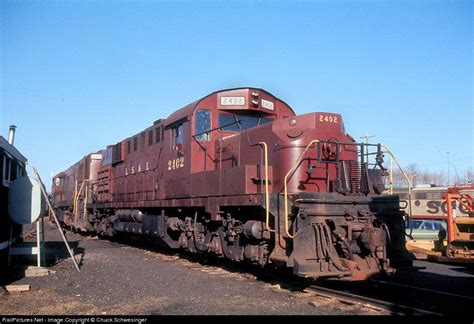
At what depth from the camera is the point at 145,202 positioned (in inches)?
561

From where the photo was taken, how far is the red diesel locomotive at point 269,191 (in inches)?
317

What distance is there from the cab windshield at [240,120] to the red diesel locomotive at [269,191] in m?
0.03

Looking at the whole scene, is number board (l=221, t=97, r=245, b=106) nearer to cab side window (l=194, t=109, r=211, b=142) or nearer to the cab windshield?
the cab windshield

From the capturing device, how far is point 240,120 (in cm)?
1138

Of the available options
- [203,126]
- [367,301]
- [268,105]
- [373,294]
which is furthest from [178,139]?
[367,301]

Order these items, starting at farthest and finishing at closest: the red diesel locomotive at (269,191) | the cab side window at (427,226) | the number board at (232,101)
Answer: the cab side window at (427,226) → the number board at (232,101) → the red diesel locomotive at (269,191)

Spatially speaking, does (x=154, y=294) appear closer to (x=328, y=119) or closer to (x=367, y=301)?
(x=367, y=301)

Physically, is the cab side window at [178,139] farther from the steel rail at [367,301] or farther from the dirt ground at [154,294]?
the steel rail at [367,301]

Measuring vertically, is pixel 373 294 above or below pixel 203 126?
below

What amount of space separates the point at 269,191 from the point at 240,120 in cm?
272

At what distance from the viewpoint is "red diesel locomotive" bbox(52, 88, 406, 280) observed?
8.05 meters

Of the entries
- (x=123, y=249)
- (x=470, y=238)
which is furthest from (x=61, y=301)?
(x=470, y=238)

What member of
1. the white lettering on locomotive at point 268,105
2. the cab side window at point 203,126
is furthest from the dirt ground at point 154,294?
the white lettering on locomotive at point 268,105

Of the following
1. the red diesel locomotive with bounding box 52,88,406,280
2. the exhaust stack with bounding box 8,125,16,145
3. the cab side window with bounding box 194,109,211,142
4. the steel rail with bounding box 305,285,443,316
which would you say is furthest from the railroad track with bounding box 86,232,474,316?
the exhaust stack with bounding box 8,125,16,145
